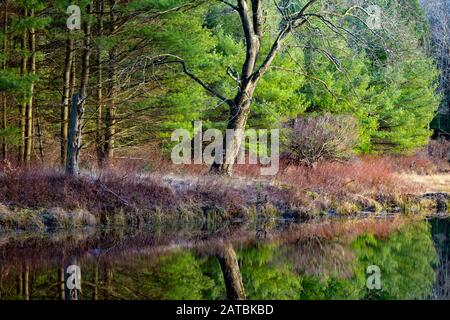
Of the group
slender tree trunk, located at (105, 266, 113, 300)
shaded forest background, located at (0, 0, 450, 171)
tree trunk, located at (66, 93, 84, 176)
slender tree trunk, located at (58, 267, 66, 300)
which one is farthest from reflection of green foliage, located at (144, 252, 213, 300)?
shaded forest background, located at (0, 0, 450, 171)

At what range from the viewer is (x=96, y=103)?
1845 cm

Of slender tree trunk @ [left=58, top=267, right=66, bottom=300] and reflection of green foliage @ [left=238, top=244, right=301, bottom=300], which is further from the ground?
slender tree trunk @ [left=58, top=267, right=66, bottom=300]

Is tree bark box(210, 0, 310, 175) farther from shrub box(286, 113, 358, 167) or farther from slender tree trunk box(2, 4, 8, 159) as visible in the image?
slender tree trunk box(2, 4, 8, 159)

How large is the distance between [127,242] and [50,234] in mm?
1824

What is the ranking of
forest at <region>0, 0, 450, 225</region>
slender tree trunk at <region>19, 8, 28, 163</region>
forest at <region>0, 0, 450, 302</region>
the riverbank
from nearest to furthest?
forest at <region>0, 0, 450, 302</region>, the riverbank, forest at <region>0, 0, 450, 225</region>, slender tree trunk at <region>19, 8, 28, 163</region>

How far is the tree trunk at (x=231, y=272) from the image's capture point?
31.0 ft

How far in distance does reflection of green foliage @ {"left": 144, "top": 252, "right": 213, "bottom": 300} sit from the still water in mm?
16

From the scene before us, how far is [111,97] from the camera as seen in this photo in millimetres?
18625

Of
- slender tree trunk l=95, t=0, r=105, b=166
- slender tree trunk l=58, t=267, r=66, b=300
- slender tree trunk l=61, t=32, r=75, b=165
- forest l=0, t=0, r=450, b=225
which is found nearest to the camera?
slender tree trunk l=58, t=267, r=66, b=300

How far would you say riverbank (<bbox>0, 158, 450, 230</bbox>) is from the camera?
14.8 metres

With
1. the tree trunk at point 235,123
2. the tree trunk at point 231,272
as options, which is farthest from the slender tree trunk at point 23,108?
the tree trunk at point 231,272

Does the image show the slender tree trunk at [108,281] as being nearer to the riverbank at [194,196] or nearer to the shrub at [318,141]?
the riverbank at [194,196]

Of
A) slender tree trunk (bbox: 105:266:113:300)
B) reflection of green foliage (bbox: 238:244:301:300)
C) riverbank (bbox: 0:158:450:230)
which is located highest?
riverbank (bbox: 0:158:450:230)
